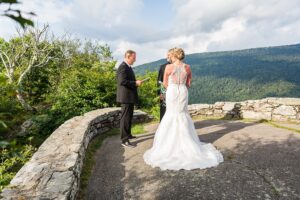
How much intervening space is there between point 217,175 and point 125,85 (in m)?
3.24

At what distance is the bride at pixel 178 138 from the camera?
5531mm

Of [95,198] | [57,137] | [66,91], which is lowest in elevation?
[95,198]

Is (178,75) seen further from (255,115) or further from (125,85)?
(255,115)

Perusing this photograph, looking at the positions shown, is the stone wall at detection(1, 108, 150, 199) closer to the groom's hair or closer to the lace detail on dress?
the groom's hair

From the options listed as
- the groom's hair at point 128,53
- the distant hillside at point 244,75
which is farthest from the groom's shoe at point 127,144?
the distant hillside at point 244,75

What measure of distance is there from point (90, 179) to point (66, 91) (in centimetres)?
817

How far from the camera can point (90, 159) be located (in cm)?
616

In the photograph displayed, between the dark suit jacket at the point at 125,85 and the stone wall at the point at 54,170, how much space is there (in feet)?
4.06

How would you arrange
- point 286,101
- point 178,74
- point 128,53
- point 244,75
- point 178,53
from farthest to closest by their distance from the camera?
point 244,75
point 286,101
point 128,53
point 178,74
point 178,53

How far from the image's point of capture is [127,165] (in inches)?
225

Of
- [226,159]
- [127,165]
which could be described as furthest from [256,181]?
[127,165]

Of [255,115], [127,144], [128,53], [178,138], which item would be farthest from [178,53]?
[255,115]

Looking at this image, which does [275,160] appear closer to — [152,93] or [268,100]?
[268,100]

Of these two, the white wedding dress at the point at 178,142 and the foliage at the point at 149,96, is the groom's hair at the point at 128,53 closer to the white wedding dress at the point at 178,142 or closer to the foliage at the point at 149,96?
the white wedding dress at the point at 178,142
